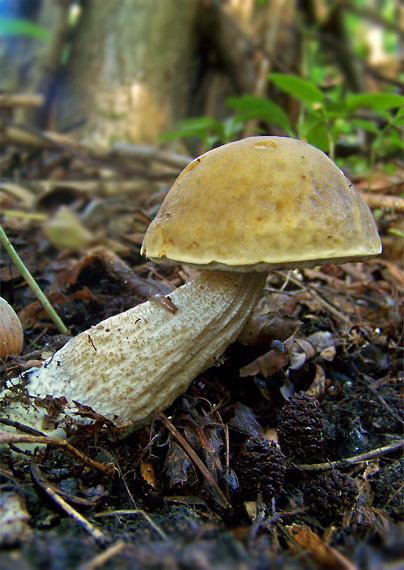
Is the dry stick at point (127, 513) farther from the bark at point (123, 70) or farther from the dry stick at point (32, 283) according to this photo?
the bark at point (123, 70)

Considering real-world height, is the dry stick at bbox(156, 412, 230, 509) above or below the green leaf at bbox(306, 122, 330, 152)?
below

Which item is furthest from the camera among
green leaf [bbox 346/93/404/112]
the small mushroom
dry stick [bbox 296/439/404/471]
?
green leaf [bbox 346/93/404/112]

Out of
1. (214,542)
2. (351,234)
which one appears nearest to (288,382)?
(351,234)

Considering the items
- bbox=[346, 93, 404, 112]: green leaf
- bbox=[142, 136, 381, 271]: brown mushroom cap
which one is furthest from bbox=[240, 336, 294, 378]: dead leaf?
bbox=[346, 93, 404, 112]: green leaf

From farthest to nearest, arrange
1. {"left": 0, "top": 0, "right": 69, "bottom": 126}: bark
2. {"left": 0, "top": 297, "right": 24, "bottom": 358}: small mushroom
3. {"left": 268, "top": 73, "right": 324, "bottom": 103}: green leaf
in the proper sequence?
{"left": 0, "top": 0, "right": 69, "bottom": 126}: bark < {"left": 268, "top": 73, "right": 324, "bottom": 103}: green leaf < {"left": 0, "top": 297, "right": 24, "bottom": 358}: small mushroom

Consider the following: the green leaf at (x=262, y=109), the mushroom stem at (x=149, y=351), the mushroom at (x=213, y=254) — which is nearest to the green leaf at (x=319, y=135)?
the green leaf at (x=262, y=109)

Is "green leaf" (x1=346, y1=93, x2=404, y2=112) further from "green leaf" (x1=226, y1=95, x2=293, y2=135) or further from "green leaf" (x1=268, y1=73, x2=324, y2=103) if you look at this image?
"green leaf" (x1=226, y1=95, x2=293, y2=135)
